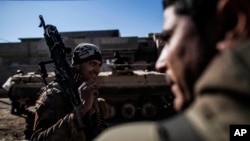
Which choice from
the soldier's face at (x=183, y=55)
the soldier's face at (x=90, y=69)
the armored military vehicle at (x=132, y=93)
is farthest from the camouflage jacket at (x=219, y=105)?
the armored military vehicle at (x=132, y=93)

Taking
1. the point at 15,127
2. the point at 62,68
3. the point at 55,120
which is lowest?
the point at 55,120

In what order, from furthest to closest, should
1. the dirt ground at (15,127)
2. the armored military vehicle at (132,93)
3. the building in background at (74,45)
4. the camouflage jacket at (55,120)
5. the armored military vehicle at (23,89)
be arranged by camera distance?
the building in background at (74,45), the armored military vehicle at (132,93), the armored military vehicle at (23,89), the dirt ground at (15,127), the camouflage jacket at (55,120)

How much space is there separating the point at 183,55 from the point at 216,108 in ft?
0.78

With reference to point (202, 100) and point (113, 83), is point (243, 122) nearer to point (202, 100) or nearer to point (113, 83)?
point (202, 100)

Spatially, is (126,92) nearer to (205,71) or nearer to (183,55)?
(183,55)

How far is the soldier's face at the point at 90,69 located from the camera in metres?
3.45

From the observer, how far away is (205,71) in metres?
0.70

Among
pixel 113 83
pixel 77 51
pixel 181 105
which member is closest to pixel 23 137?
pixel 113 83

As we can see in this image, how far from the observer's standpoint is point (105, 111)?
341cm

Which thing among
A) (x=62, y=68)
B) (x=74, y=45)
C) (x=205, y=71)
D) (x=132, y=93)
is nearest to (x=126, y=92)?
(x=132, y=93)

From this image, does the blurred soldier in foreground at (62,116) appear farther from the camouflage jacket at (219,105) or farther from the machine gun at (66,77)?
the camouflage jacket at (219,105)

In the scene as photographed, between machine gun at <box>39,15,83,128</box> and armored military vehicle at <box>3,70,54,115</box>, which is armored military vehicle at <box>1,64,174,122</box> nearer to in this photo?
armored military vehicle at <box>3,70,54,115</box>

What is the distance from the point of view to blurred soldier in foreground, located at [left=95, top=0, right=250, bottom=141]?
58 cm

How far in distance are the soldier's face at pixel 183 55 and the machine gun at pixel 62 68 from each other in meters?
2.11
